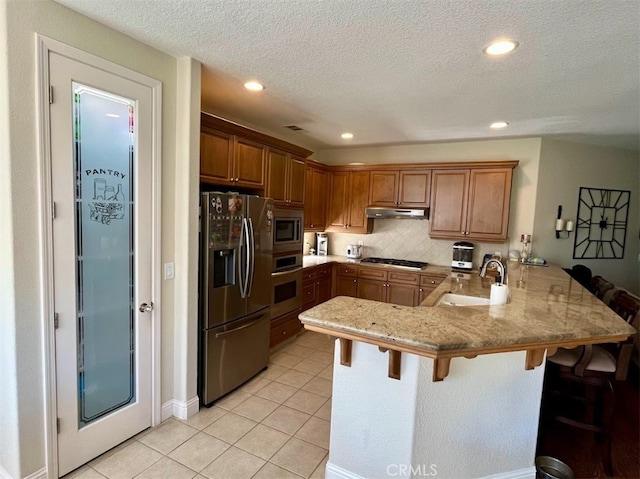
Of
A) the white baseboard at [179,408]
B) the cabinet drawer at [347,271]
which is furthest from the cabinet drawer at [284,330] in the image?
the white baseboard at [179,408]

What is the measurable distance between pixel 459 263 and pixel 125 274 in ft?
13.0

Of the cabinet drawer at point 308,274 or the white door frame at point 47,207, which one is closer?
the white door frame at point 47,207

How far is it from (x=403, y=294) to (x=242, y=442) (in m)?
2.93

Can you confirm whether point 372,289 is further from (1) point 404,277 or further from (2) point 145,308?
(2) point 145,308

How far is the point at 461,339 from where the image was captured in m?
1.42

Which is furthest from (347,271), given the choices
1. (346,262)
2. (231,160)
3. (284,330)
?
(231,160)

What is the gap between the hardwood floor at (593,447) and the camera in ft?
7.33

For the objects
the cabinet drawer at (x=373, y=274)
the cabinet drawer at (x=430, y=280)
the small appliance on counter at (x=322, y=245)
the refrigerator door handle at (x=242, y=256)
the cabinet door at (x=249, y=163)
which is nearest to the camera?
the refrigerator door handle at (x=242, y=256)

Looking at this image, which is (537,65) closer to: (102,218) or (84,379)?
(102,218)

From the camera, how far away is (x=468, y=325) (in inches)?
62.2

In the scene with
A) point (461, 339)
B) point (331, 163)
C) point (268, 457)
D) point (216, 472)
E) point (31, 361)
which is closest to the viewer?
point (461, 339)

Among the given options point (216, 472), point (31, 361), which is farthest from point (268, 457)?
point (31, 361)

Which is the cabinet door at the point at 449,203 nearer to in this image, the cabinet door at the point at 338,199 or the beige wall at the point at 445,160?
the beige wall at the point at 445,160

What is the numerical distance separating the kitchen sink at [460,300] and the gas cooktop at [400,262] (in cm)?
178
